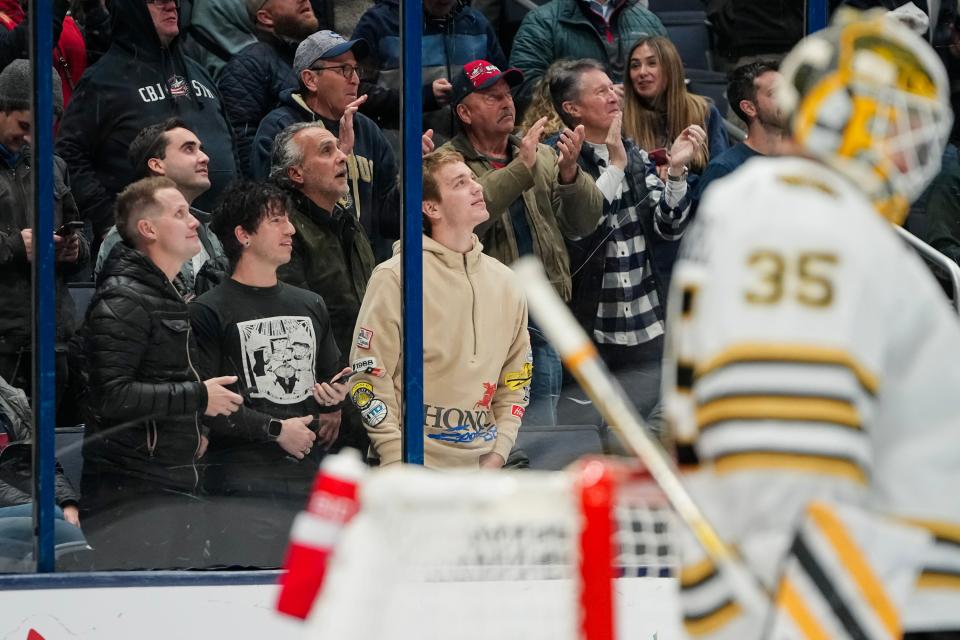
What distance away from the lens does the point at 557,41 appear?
13.9 ft

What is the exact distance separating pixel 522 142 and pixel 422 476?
2444mm

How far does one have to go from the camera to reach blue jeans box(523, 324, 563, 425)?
4.26 meters

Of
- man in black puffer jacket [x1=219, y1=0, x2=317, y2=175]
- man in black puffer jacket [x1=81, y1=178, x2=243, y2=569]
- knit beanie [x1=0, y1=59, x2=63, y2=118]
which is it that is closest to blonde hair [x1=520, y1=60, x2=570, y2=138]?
man in black puffer jacket [x1=219, y1=0, x2=317, y2=175]

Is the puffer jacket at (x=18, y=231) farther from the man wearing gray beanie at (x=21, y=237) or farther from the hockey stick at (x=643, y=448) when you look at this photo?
the hockey stick at (x=643, y=448)

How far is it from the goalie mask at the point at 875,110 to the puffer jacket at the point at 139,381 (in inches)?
93.8

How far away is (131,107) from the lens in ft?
13.4

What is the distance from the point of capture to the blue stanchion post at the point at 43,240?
4.02 meters

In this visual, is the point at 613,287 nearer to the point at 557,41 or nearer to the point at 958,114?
the point at 557,41

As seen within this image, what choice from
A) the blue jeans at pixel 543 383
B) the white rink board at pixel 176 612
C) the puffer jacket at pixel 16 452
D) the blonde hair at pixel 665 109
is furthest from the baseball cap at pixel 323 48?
the white rink board at pixel 176 612

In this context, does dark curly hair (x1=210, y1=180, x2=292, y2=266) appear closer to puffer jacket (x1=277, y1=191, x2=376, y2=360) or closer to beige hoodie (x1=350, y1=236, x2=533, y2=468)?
puffer jacket (x1=277, y1=191, x2=376, y2=360)

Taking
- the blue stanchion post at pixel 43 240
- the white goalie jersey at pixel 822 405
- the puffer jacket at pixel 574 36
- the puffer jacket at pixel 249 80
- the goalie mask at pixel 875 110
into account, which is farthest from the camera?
→ the puffer jacket at pixel 574 36

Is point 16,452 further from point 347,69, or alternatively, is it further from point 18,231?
point 347,69

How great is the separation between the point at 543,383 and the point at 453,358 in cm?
25

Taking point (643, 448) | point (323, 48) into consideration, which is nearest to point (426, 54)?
point (323, 48)
